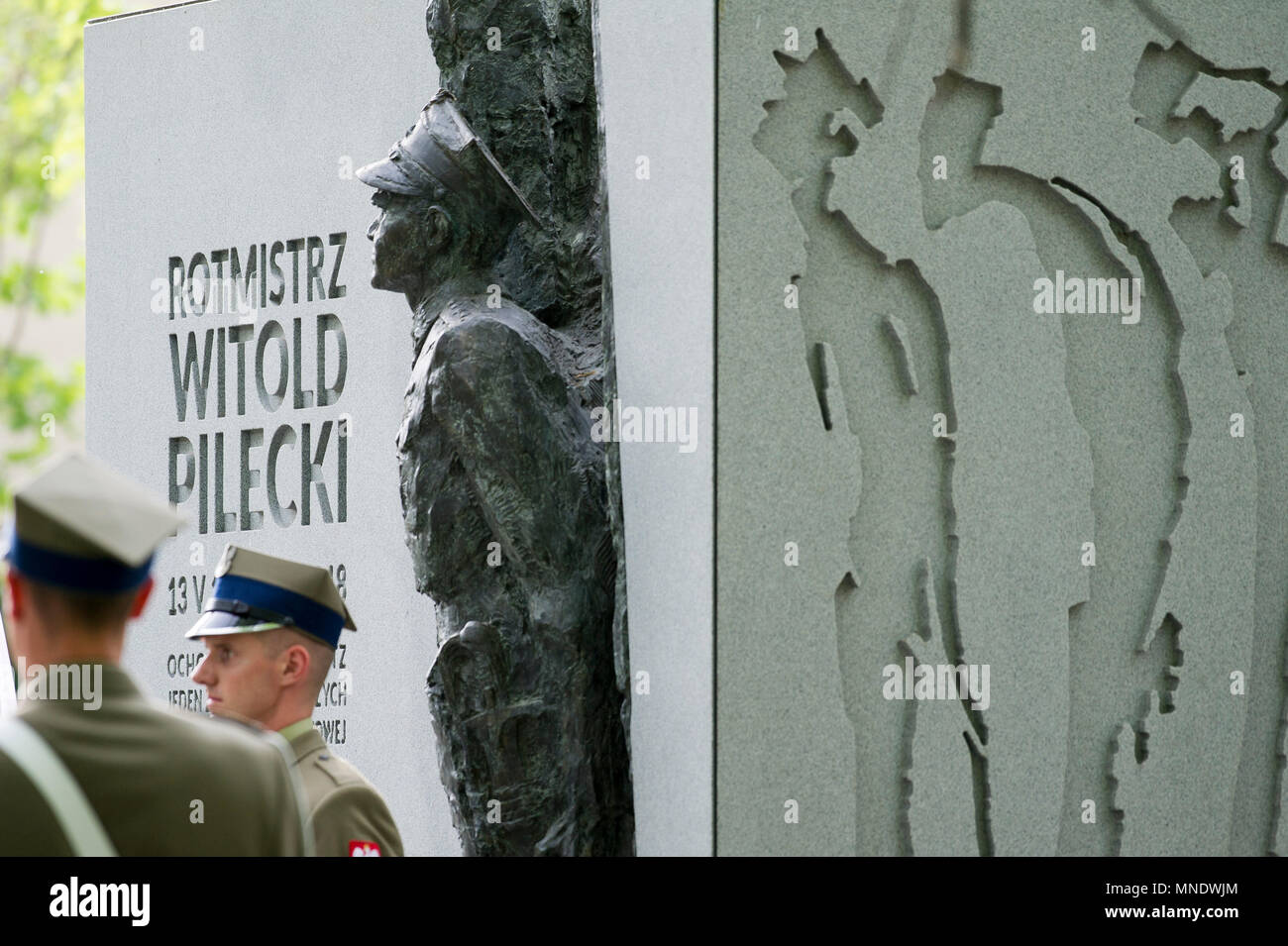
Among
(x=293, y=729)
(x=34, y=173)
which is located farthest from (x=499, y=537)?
(x=34, y=173)

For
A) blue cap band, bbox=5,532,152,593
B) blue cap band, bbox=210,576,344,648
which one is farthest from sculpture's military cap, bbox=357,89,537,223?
blue cap band, bbox=5,532,152,593

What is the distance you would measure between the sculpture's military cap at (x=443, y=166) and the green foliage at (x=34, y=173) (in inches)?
382

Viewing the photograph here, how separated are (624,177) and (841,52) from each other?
822 millimetres

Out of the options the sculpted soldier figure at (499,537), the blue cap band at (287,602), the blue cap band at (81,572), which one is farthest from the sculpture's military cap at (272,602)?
the blue cap band at (81,572)

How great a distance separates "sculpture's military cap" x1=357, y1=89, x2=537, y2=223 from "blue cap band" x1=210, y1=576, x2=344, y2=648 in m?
1.88

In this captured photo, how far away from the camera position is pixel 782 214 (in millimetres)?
6078

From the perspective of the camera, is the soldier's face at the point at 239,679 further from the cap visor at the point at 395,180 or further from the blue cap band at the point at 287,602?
the cap visor at the point at 395,180

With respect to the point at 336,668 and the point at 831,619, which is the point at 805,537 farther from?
the point at 336,668

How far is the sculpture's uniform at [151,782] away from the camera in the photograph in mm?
2971

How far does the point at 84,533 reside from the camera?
3021mm
